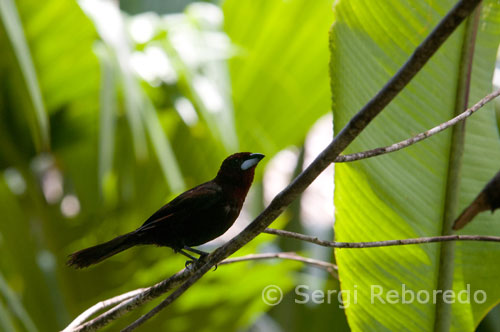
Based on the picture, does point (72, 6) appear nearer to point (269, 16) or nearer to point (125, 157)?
point (125, 157)

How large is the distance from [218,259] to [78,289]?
1.52m

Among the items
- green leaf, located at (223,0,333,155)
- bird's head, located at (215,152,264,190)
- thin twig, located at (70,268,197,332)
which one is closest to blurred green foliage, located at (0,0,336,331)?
green leaf, located at (223,0,333,155)

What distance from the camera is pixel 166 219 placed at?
96 cm

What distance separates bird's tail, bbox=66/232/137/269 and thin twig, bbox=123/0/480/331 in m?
0.13

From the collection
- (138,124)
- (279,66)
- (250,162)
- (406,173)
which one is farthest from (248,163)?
(279,66)

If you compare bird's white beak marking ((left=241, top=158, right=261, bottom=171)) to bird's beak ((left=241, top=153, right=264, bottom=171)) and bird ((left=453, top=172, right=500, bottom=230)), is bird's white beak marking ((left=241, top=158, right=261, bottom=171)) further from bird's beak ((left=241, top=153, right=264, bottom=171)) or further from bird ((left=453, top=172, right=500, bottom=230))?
bird ((left=453, top=172, right=500, bottom=230))

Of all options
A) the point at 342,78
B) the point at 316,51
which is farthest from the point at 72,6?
the point at 342,78

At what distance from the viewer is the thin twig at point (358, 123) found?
519 mm

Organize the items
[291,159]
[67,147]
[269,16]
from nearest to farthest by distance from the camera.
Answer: [67,147]
[269,16]
[291,159]

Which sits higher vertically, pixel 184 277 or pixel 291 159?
pixel 184 277

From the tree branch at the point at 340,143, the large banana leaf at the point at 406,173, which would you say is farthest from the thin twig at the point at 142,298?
the large banana leaf at the point at 406,173

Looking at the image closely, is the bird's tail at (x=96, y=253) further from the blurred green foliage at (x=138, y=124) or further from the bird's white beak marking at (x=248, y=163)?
the blurred green foliage at (x=138, y=124)

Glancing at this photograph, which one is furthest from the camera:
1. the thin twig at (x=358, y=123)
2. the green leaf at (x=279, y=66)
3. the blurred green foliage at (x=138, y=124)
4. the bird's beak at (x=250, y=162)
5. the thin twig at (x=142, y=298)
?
the green leaf at (x=279, y=66)

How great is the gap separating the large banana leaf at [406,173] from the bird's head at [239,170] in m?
0.15
